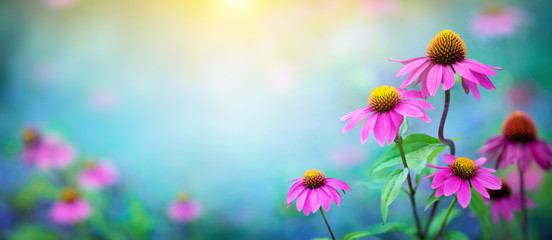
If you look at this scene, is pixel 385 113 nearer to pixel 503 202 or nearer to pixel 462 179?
pixel 462 179

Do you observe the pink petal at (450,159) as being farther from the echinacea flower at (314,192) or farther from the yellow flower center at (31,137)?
the yellow flower center at (31,137)

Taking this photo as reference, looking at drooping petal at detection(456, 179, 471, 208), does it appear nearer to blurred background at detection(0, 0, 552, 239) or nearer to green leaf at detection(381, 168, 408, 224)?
green leaf at detection(381, 168, 408, 224)

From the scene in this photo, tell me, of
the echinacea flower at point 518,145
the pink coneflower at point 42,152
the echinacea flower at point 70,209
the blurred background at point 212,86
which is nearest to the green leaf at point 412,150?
the echinacea flower at point 518,145

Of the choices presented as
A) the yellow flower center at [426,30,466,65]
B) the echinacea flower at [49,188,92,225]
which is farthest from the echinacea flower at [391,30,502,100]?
the echinacea flower at [49,188,92,225]

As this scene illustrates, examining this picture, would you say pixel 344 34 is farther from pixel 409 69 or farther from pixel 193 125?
pixel 409 69

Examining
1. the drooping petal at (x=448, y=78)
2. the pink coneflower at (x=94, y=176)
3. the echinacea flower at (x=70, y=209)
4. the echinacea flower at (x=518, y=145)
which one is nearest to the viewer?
the drooping petal at (x=448, y=78)
